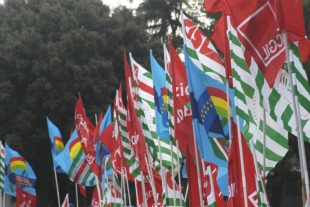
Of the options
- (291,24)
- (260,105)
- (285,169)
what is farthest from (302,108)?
(285,169)

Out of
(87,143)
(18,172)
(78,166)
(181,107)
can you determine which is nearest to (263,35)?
(181,107)

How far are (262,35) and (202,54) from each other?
3.59 metres

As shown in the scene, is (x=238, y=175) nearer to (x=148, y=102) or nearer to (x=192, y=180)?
(x=192, y=180)

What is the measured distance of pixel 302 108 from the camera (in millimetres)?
11703

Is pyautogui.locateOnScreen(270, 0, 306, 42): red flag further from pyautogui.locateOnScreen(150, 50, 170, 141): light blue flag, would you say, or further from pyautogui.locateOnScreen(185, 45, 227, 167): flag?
pyautogui.locateOnScreen(150, 50, 170, 141): light blue flag

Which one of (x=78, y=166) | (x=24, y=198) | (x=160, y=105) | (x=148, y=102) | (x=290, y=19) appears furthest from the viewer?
A: (x=24, y=198)

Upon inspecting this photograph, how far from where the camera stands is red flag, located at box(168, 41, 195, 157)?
13805 mm

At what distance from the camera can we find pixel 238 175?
10.6m

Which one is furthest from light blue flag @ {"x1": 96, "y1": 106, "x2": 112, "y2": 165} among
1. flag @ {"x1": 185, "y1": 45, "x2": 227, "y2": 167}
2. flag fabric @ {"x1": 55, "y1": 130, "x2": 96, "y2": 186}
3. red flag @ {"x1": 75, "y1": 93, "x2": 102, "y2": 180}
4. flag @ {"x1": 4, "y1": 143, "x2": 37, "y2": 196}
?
flag @ {"x1": 185, "y1": 45, "x2": 227, "y2": 167}

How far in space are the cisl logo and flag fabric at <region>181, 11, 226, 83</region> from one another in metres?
2.63

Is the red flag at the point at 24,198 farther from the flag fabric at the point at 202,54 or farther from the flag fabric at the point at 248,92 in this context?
the flag fabric at the point at 248,92

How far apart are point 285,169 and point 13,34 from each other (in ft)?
42.9

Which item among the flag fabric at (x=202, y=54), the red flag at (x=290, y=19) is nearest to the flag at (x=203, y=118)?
the flag fabric at (x=202, y=54)

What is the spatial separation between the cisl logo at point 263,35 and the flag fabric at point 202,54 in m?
2.63
